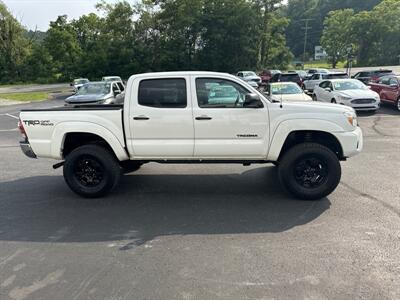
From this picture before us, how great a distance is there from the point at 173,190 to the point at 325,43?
79593 millimetres

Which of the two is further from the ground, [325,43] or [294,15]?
[294,15]

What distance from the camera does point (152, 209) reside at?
17.1ft

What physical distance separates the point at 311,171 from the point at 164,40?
54017 mm

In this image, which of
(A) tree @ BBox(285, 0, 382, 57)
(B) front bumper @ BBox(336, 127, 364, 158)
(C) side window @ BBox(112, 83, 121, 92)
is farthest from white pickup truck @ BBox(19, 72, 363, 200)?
(A) tree @ BBox(285, 0, 382, 57)

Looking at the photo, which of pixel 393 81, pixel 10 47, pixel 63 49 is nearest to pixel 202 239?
pixel 393 81

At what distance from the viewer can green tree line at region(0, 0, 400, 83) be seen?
54188mm

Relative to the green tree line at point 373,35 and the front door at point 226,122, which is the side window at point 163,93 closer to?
the front door at point 226,122

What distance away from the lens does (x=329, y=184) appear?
211 inches

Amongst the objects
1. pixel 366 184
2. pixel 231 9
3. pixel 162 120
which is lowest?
pixel 366 184

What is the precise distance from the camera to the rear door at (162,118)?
17.6ft

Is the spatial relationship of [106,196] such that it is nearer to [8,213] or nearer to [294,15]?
[8,213]

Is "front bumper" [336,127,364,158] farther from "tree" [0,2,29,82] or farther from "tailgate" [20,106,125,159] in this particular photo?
"tree" [0,2,29,82]

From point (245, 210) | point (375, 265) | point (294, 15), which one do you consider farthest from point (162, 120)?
point (294, 15)

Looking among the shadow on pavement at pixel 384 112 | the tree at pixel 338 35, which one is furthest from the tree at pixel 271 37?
the shadow on pavement at pixel 384 112
